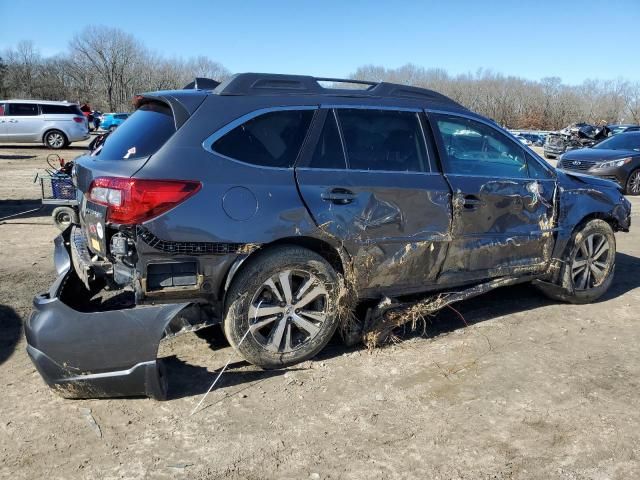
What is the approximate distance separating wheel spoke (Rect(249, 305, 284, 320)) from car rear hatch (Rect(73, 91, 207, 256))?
0.96m

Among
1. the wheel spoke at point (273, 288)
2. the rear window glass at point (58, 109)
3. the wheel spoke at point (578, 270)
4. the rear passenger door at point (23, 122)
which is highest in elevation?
the rear window glass at point (58, 109)

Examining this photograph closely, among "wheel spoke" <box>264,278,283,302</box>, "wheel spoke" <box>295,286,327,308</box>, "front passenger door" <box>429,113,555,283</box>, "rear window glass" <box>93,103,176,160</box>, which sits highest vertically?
"rear window glass" <box>93,103,176,160</box>

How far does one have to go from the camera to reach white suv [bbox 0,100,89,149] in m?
21.2

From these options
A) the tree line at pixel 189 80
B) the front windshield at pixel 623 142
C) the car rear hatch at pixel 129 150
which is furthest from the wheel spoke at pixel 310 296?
the tree line at pixel 189 80

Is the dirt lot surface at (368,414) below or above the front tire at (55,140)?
below

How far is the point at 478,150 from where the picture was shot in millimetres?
4473

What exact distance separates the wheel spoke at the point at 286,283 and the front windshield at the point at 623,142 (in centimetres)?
1384

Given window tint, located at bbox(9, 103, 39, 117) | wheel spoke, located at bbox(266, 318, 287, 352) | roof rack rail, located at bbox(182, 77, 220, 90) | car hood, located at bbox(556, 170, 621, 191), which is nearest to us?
wheel spoke, located at bbox(266, 318, 287, 352)

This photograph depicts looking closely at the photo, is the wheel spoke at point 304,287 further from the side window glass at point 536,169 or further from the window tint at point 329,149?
the side window glass at point 536,169

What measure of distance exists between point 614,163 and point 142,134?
13408 mm

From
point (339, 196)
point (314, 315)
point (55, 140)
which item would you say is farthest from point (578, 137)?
point (314, 315)

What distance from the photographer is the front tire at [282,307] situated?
11.4ft

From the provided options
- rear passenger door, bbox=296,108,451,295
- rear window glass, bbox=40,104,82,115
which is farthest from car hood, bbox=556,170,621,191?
rear window glass, bbox=40,104,82,115

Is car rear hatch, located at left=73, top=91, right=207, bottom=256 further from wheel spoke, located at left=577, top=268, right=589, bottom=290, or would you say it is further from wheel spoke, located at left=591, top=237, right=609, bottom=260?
wheel spoke, located at left=591, top=237, right=609, bottom=260
